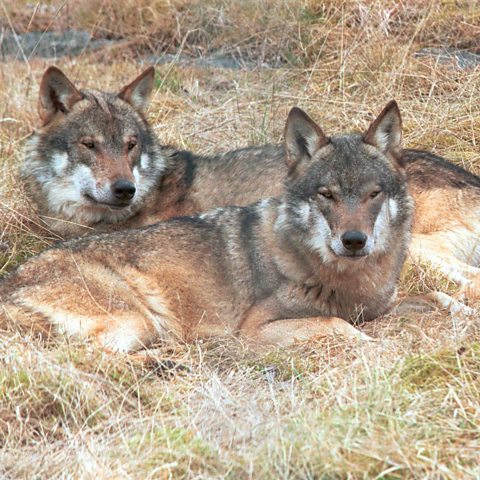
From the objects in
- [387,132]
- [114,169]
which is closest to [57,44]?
[114,169]

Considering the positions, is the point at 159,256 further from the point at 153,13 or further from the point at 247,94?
the point at 153,13

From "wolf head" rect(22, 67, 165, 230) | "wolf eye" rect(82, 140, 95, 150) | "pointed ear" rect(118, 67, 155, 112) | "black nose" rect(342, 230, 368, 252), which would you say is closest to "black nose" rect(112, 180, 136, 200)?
"wolf head" rect(22, 67, 165, 230)

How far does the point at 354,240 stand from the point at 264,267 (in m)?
0.87

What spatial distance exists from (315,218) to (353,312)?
681mm

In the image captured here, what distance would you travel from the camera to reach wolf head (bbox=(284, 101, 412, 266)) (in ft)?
17.3

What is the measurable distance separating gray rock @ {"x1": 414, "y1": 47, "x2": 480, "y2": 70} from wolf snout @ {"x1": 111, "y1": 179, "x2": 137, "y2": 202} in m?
3.90

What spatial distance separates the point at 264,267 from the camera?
5848 mm

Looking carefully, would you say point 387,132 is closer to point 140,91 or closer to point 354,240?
point 354,240

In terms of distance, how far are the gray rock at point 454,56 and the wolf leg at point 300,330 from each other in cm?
456

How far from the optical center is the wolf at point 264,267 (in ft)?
17.8

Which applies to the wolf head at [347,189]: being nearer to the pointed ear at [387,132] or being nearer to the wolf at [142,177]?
the pointed ear at [387,132]

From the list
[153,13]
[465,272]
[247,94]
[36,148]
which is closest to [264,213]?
[465,272]

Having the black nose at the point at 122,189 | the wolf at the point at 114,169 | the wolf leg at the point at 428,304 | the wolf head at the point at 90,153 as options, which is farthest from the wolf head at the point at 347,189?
the wolf head at the point at 90,153

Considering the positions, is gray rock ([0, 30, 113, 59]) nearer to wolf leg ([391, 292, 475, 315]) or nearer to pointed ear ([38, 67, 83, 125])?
pointed ear ([38, 67, 83, 125])
